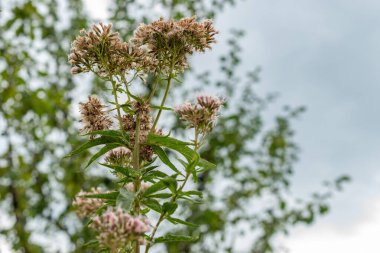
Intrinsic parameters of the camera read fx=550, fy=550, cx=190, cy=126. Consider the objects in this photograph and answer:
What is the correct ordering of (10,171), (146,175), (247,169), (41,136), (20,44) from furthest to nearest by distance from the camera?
(247,169) < (41,136) < (20,44) < (10,171) < (146,175)

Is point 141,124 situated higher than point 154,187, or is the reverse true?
point 141,124

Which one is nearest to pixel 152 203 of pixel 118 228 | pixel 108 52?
pixel 118 228

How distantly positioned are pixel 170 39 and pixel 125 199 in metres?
0.73

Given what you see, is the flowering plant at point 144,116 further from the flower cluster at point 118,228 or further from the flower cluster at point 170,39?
the flower cluster at point 118,228

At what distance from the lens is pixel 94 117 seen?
229 centimetres

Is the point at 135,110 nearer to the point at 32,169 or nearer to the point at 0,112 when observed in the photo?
the point at 0,112

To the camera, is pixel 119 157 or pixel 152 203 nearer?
pixel 152 203

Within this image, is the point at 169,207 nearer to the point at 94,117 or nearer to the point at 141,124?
the point at 141,124

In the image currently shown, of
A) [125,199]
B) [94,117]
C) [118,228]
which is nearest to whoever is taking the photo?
[118,228]

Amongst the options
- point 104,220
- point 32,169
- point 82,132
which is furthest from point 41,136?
point 104,220

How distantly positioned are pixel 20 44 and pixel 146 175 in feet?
19.0

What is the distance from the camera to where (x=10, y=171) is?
680 cm

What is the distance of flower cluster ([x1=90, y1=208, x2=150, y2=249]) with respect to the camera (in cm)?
178

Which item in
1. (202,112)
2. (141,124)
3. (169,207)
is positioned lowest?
(169,207)
